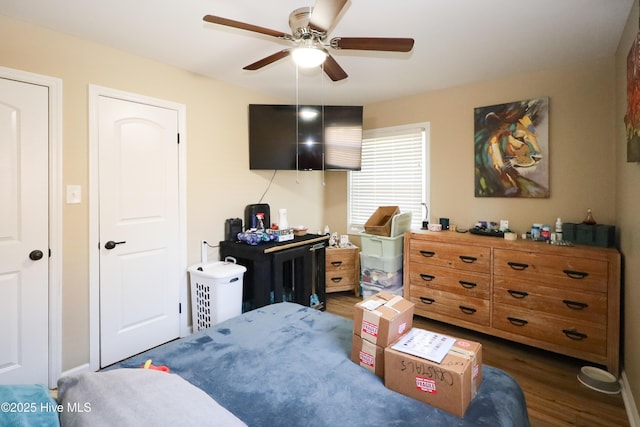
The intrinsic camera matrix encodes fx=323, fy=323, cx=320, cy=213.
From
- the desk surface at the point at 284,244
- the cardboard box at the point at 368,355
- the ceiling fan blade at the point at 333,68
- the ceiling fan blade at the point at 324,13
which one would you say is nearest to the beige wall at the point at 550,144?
the desk surface at the point at 284,244

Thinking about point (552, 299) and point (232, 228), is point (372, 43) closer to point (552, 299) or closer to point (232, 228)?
point (232, 228)

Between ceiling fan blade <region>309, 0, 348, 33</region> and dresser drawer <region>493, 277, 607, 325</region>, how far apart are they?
239cm

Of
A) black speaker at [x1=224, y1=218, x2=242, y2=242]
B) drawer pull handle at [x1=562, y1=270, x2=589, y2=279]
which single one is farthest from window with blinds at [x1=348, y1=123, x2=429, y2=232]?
black speaker at [x1=224, y1=218, x2=242, y2=242]

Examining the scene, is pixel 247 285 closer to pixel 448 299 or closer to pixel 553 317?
pixel 448 299

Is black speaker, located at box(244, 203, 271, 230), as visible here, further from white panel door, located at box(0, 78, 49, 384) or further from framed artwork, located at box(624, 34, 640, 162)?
framed artwork, located at box(624, 34, 640, 162)

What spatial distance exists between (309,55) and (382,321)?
4.75ft

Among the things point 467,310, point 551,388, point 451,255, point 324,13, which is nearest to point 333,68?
point 324,13

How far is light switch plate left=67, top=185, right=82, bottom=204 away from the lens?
2250 millimetres

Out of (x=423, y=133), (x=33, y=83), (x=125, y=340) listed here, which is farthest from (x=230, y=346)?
(x=423, y=133)

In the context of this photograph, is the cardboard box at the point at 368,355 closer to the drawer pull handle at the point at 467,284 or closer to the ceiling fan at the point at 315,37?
the ceiling fan at the point at 315,37

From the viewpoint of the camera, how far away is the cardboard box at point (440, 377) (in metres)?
1.14

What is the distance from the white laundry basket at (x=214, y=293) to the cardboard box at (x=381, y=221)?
150cm

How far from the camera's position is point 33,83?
81.7 inches

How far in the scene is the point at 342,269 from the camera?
3967 mm
